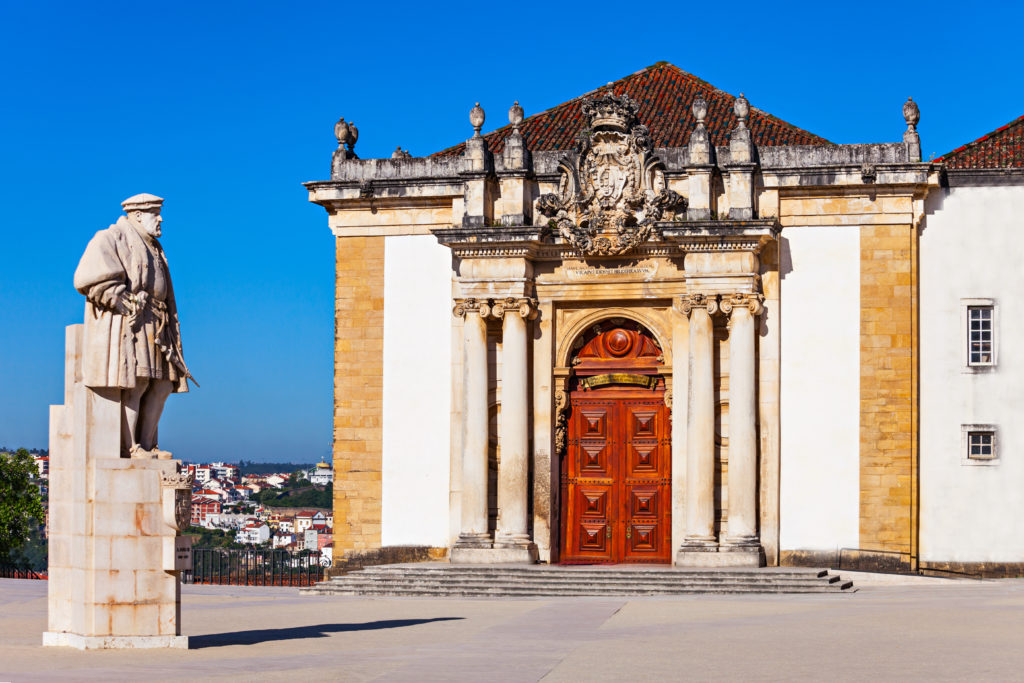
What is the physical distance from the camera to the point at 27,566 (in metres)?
34.8

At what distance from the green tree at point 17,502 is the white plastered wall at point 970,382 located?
19435mm

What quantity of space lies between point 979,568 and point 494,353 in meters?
8.65

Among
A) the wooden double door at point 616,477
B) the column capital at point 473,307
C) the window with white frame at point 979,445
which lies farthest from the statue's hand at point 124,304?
the window with white frame at point 979,445

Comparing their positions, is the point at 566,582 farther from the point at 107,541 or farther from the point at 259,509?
the point at 259,509

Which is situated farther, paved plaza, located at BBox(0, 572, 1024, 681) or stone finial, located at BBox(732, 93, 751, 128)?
stone finial, located at BBox(732, 93, 751, 128)

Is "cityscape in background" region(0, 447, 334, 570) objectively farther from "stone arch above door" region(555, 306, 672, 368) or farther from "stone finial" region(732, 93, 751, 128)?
"stone finial" region(732, 93, 751, 128)

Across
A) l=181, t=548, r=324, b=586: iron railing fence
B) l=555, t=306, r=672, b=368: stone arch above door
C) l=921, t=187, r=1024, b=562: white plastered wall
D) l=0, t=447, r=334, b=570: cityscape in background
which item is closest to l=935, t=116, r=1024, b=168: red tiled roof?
l=921, t=187, r=1024, b=562: white plastered wall

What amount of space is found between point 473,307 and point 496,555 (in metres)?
4.08

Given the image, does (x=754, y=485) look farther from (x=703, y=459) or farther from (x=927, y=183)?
(x=927, y=183)

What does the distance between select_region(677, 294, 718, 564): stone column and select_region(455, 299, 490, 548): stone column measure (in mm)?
3365

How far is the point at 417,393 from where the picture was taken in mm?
26688

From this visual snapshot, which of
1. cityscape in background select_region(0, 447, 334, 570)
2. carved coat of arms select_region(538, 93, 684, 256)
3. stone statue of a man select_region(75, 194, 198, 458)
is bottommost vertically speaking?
cityscape in background select_region(0, 447, 334, 570)

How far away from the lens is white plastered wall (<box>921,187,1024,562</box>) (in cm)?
2519

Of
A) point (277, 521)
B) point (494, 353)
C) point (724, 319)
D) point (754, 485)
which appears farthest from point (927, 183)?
point (277, 521)
